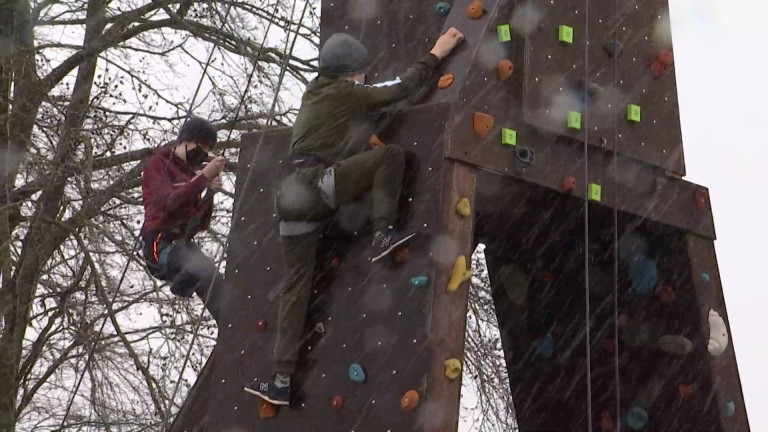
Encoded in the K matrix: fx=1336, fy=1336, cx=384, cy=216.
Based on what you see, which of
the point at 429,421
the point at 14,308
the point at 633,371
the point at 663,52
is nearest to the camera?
the point at 429,421

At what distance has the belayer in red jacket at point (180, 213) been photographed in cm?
703

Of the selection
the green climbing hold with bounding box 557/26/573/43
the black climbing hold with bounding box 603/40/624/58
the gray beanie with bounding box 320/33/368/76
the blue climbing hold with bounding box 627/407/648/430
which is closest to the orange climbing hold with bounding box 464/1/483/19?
the green climbing hold with bounding box 557/26/573/43

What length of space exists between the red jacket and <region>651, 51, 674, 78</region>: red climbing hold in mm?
2390

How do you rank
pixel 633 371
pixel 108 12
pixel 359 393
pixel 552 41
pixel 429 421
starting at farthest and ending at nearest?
pixel 108 12
pixel 633 371
pixel 552 41
pixel 359 393
pixel 429 421

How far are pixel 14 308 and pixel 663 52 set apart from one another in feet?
24.1

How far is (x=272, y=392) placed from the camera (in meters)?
6.25

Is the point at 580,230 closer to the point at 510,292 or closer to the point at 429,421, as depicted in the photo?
the point at 510,292

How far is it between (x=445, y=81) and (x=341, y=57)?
487mm

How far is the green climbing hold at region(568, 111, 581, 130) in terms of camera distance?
6426mm

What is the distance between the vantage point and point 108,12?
13.3m

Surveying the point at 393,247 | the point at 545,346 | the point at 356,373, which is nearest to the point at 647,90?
the point at 545,346

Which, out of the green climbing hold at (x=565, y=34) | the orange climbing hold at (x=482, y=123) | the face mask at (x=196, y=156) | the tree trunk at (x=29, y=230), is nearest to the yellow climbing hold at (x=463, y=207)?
the orange climbing hold at (x=482, y=123)

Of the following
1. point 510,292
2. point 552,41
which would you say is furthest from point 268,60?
point 552,41

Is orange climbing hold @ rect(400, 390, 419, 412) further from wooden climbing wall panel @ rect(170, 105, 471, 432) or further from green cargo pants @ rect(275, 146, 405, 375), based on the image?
green cargo pants @ rect(275, 146, 405, 375)
